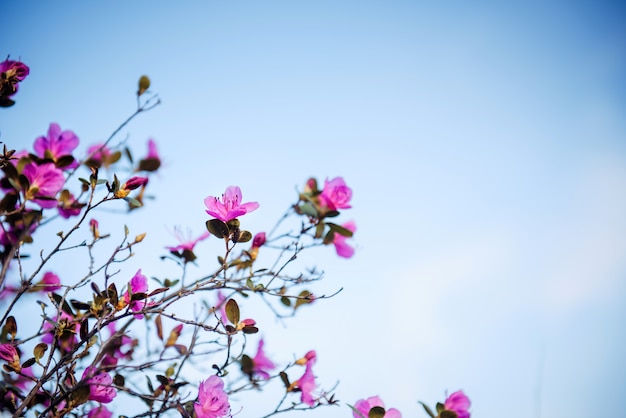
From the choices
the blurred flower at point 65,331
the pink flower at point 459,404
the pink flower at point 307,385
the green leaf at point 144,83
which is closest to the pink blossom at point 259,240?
the pink flower at point 307,385

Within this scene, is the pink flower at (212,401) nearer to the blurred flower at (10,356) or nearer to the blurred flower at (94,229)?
the blurred flower at (10,356)

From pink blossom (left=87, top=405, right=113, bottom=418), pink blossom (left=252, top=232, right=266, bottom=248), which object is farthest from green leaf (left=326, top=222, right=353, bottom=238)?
pink blossom (left=87, top=405, right=113, bottom=418)

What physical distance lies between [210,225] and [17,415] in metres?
0.85

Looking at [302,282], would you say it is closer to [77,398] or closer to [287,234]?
[287,234]

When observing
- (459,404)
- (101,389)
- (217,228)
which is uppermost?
(217,228)

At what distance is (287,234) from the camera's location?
1.99 meters

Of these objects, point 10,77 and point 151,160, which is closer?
point 10,77

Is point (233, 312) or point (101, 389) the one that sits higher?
point (233, 312)

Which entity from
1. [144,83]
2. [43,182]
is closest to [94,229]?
[43,182]

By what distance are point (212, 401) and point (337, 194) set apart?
105 centimetres

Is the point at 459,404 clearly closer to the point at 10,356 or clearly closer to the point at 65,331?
the point at 65,331

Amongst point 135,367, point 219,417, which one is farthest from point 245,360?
point 135,367

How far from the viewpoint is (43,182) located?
1535 mm

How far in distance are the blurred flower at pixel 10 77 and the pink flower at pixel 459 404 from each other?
7.41 ft
